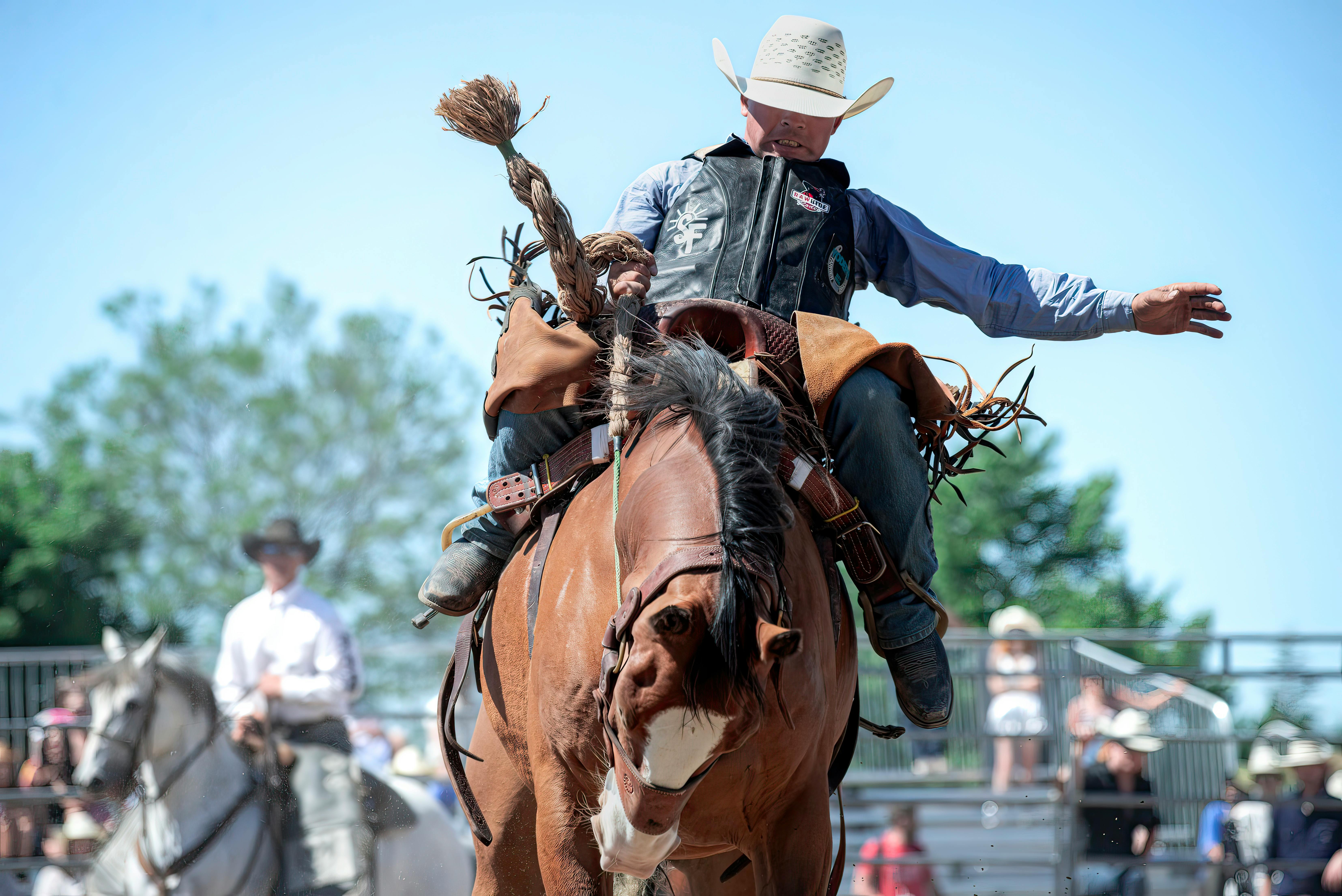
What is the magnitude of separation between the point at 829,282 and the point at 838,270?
0.26 feet

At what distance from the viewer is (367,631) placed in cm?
4262

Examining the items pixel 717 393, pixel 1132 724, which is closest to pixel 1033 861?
pixel 1132 724

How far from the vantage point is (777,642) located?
2.27m

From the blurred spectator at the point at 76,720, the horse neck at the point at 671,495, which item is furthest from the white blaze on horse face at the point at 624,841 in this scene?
the blurred spectator at the point at 76,720

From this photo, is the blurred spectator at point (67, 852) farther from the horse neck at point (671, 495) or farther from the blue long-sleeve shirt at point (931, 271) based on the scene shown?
the horse neck at point (671, 495)

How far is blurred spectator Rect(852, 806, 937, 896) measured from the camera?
8.80m

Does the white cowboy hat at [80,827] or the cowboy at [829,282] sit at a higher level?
the cowboy at [829,282]

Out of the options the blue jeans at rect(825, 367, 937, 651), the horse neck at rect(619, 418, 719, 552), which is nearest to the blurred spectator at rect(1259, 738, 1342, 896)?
the blue jeans at rect(825, 367, 937, 651)

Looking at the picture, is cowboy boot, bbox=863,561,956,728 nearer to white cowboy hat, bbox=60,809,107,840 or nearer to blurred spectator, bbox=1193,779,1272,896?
blurred spectator, bbox=1193,779,1272,896

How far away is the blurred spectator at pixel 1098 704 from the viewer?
29.0 feet

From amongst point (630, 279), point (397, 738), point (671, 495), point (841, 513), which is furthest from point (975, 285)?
point (397, 738)

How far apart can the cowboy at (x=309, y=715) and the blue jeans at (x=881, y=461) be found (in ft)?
13.1

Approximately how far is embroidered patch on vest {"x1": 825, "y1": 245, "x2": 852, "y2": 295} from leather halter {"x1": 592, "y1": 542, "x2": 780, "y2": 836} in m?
1.45

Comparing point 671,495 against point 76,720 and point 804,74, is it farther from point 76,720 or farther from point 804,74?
Answer: point 76,720
